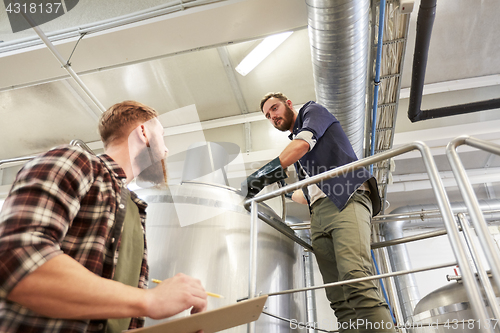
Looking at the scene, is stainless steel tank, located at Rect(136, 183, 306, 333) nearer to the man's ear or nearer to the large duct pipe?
the man's ear

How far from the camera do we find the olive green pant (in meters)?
1.18

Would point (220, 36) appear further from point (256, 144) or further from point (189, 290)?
point (189, 290)

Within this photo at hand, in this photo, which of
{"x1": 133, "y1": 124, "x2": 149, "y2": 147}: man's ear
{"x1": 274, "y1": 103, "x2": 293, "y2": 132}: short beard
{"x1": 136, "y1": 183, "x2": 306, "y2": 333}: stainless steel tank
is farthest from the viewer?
{"x1": 274, "y1": 103, "x2": 293, "y2": 132}: short beard

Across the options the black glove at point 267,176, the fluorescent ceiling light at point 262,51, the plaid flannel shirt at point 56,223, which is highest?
the fluorescent ceiling light at point 262,51

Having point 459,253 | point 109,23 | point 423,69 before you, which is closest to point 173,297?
point 459,253

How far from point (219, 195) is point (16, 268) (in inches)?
46.3

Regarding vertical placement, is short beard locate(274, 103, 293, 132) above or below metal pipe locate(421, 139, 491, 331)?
above

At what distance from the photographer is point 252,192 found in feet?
5.22

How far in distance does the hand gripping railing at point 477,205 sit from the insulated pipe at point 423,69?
1385 mm

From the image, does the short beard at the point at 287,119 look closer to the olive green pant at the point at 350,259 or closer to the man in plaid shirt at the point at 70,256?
the olive green pant at the point at 350,259

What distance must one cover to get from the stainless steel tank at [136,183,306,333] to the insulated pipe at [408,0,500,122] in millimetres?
1436

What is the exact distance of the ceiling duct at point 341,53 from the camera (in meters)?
1.84

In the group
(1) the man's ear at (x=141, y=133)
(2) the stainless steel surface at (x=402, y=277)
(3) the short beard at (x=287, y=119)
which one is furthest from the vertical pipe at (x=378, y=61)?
(2) the stainless steel surface at (x=402, y=277)

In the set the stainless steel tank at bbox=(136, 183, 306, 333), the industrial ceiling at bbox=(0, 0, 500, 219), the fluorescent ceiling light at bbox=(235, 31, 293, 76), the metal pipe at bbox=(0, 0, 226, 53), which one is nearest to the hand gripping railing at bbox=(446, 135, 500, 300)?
the stainless steel tank at bbox=(136, 183, 306, 333)
